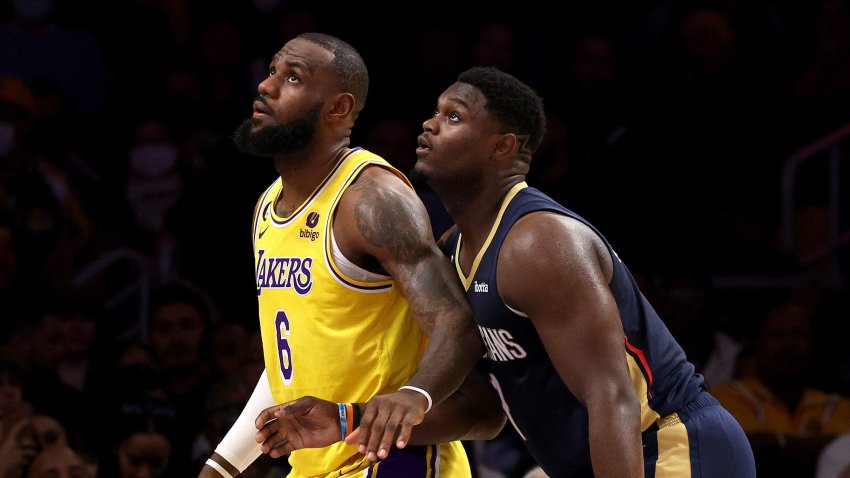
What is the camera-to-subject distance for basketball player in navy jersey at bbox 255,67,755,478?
3.25 metres

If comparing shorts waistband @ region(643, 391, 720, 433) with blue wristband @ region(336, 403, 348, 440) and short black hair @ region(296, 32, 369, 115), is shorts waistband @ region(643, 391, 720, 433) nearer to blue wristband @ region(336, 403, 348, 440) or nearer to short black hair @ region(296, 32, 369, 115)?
blue wristband @ region(336, 403, 348, 440)

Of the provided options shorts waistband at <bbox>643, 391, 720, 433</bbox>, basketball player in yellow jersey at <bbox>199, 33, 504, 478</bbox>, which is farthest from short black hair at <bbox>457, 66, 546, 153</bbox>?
shorts waistband at <bbox>643, 391, 720, 433</bbox>

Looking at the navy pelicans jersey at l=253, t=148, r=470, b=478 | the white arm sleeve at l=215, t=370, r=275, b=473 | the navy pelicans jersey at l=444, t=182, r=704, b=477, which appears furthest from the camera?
the white arm sleeve at l=215, t=370, r=275, b=473

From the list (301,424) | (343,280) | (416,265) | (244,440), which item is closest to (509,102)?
(416,265)

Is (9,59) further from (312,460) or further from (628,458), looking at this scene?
(628,458)

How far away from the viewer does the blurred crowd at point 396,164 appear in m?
6.06

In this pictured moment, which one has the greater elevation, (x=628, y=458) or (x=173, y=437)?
(x=628, y=458)

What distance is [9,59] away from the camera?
7.72m

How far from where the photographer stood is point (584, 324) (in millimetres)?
3252

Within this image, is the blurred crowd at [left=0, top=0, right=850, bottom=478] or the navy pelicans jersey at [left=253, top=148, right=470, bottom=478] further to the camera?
the blurred crowd at [left=0, top=0, right=850, bottom=478]

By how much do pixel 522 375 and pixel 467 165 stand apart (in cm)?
62

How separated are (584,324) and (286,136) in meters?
1.23

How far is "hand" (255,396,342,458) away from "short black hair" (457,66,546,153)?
977 mm

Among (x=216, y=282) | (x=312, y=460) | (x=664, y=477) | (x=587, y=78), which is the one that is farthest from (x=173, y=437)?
(x=587, y=78)
